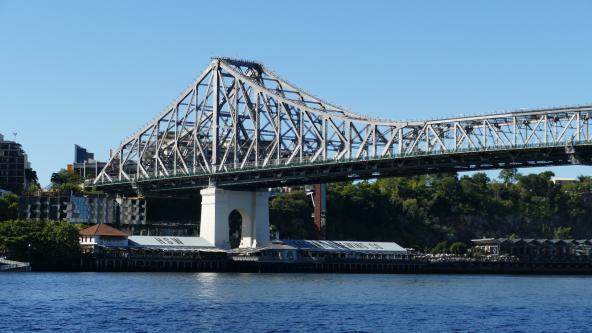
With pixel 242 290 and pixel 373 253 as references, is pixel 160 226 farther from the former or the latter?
pixel 242 290

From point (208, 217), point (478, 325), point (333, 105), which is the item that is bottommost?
point (478, 325)

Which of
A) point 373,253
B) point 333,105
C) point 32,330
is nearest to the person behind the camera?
point 32,330

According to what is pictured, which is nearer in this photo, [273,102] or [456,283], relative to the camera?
[456,283]

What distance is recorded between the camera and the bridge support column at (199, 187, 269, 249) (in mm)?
146375

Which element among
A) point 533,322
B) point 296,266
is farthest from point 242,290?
point 296,266

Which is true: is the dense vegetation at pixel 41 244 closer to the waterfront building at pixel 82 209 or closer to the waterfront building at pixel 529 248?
the waterfront building at pixel 82 209

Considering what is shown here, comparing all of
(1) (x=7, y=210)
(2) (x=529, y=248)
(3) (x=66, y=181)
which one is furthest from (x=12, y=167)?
(2) (x=529, y=248)

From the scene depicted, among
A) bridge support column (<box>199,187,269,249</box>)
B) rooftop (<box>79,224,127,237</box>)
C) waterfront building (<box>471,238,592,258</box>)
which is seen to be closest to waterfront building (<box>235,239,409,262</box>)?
bridge support column (<box>199,187,269,249</box>)

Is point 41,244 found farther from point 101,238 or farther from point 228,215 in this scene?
point 228,215

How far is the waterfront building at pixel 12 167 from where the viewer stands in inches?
7490

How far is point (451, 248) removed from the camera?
177m

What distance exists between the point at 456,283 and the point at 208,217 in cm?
3828

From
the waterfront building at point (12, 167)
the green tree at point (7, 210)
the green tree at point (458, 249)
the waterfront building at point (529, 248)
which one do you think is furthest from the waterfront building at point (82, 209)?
the waterfront building at point (529, 248)

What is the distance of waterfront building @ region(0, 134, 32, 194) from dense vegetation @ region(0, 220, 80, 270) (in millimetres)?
57768
